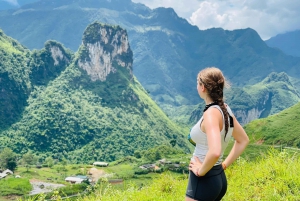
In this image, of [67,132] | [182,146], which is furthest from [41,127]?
[182,146]

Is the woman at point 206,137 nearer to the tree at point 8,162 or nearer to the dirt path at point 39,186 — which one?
the dirt path at point 39,186

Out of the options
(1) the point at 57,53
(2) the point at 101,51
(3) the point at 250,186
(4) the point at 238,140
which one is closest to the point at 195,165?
(4) the point at 238,140

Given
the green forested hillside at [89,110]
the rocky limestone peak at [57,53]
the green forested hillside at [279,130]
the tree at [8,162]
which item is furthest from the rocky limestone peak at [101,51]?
the green forested hillside at [279,130]

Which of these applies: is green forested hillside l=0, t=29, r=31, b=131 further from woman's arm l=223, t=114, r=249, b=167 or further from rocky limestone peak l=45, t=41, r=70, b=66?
woman's arm l=223, t=114, r=249, b=167

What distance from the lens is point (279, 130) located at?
58938 mm

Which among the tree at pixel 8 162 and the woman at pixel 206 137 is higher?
the woman at pixel 206 137

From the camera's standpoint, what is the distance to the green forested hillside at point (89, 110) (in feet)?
314

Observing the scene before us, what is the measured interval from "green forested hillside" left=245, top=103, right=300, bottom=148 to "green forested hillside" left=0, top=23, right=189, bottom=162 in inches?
1709

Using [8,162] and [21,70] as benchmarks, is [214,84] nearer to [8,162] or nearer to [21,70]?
[8,162]

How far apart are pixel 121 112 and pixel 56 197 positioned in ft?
379

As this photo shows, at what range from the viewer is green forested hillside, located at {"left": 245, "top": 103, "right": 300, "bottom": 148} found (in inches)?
2092

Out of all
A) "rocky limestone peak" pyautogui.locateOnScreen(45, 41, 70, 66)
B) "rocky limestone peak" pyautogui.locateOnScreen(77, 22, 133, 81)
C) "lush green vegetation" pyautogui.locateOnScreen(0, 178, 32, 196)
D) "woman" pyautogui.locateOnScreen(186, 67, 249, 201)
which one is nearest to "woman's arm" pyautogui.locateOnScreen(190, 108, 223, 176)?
"woman" pyautogui.locateOnScreen(186, 67, 249, 201)

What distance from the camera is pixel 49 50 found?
122125mm

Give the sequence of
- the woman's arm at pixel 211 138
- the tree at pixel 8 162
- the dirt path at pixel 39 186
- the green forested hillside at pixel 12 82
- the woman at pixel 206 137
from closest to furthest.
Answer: the woman's arm at pixel 211 138 < the woman at pixel 206 137 < the dirt path at pixel 39 186 < the tree at pixel 8 162 < the green forested hillside at pixel 12 82
